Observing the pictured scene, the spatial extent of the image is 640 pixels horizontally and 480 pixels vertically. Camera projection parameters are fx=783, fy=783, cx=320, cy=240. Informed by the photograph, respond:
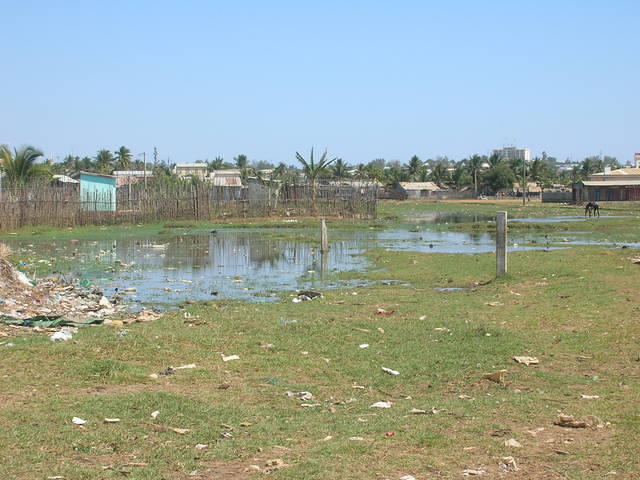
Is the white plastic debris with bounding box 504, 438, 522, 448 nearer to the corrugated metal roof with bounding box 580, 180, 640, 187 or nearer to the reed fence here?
the reed fence

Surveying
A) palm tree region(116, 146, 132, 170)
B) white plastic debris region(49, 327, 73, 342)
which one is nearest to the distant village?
palm tree region(116, 146, 132, 170)

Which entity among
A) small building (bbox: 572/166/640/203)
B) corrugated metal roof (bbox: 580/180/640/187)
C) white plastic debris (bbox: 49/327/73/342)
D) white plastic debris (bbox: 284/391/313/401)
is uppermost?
corrugated metal roof (bbox: 580/180/640/187)

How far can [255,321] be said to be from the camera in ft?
41.7

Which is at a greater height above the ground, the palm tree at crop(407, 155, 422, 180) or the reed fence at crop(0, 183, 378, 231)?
the palm tree at crop(407, 155, 422, 180)

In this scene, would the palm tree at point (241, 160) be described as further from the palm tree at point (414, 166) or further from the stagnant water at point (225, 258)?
the stagnant water at point (225, 258)

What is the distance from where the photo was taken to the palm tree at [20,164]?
4731 centimetres

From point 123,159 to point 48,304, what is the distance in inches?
3945

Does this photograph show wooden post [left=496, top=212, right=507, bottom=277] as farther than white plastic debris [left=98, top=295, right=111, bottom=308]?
Yes

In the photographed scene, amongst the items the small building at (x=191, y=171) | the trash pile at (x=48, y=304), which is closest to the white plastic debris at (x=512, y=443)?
the trash pile at (x=48, y=304)

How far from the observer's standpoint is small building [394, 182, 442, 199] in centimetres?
11821

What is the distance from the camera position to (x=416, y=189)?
12138cm

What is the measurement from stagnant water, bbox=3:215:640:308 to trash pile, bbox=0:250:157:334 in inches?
45.5

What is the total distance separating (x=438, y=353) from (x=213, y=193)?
42809mm

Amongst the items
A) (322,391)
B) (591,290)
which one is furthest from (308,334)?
(591,290)
